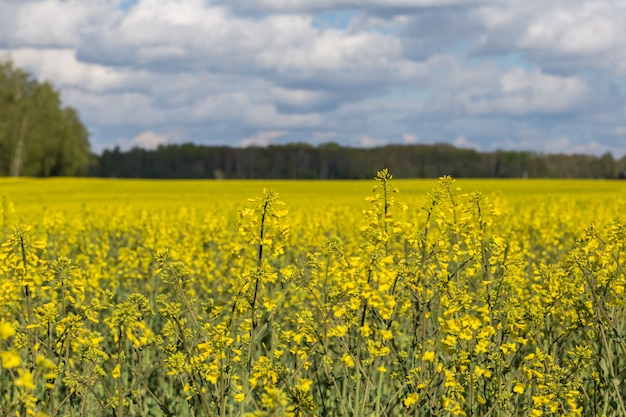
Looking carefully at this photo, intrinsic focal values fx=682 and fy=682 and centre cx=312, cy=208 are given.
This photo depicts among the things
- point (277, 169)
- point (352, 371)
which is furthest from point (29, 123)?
point (352, 371)

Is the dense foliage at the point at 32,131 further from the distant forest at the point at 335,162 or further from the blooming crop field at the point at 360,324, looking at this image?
the blooming crop field at the point at 360,324

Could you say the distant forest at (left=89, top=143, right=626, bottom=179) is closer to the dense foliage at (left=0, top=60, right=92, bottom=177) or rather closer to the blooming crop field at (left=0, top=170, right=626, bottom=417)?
the dense foliage at (left=0, top=60, right=92, bottom=177)

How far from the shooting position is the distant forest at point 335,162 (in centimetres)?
10225

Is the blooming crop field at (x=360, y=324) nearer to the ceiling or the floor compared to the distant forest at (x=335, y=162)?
nearer to the floor

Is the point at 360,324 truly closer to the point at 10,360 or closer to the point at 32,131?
the point at 10,360

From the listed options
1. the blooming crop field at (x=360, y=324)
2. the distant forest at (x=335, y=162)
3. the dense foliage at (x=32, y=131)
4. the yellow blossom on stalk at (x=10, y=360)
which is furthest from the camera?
the distant forest at (x=335, y=162)

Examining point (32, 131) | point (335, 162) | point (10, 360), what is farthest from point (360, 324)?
point (335, 162)

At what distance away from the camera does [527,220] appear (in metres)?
14.4

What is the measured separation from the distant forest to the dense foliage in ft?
89.5

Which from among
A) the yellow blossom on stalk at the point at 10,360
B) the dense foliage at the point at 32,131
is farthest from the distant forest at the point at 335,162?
the yellow blossom on stalk at the point at 10,360

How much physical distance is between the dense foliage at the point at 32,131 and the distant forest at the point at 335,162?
2727 cm

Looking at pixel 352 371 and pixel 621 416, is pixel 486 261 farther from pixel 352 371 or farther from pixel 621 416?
pixel 352 371

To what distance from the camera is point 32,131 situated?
68750 mm

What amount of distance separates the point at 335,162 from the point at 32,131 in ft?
158
